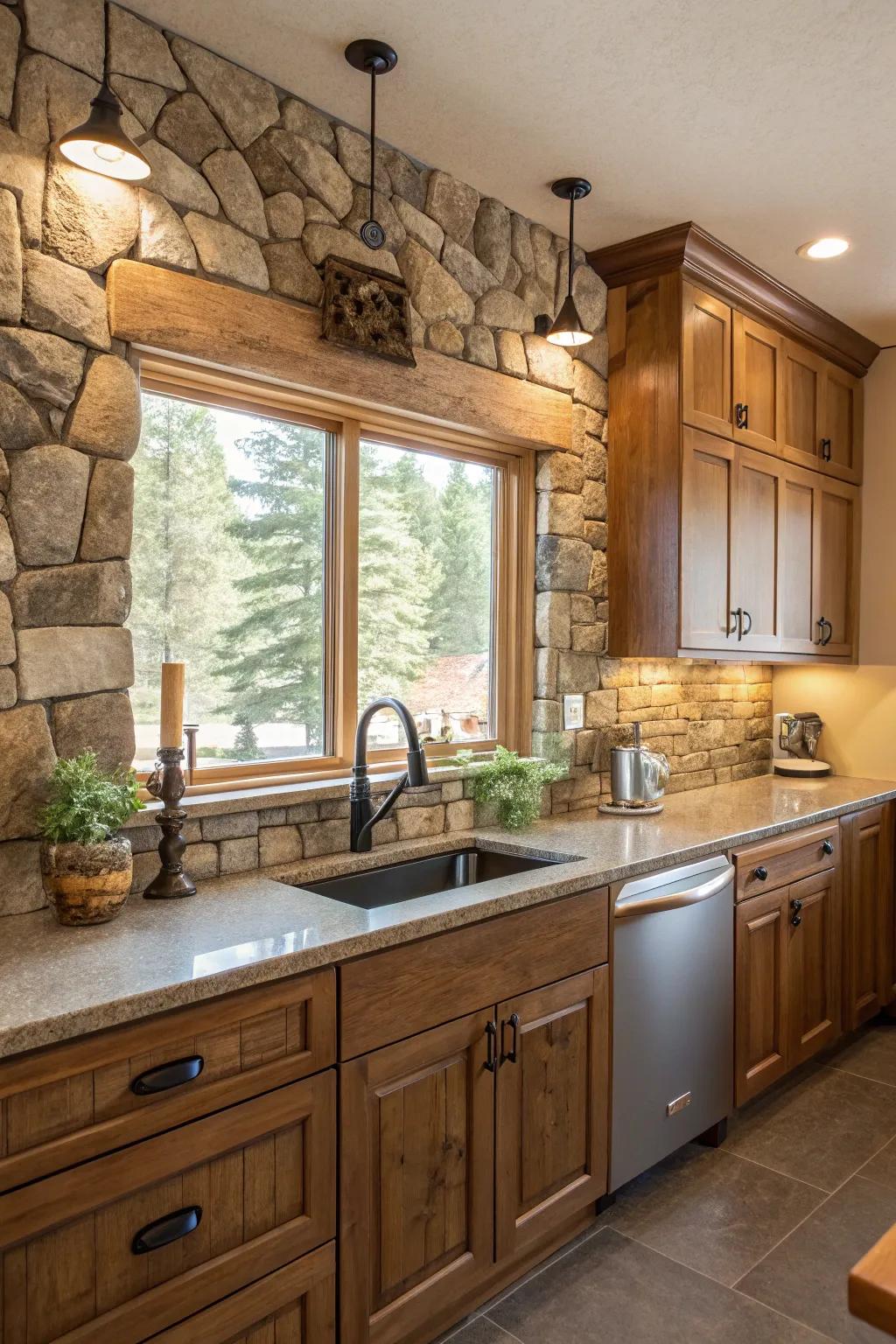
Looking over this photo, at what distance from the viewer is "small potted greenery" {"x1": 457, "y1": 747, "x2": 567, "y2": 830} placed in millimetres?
2720

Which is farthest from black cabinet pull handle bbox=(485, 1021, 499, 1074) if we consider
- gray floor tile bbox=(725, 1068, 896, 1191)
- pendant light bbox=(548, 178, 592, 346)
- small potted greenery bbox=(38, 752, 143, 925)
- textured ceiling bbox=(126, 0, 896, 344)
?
textured ceiling bbox=(126, 0, 896, 344)

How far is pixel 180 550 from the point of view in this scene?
7.36 feet

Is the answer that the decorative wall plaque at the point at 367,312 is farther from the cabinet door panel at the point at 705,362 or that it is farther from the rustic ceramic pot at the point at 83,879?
the rustic ceramic pot at the point at 83,879

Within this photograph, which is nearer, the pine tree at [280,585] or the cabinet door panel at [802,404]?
the pine tree at [280,585]

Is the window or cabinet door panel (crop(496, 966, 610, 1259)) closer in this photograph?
cabinet door panel (crop(496, 966, 610, 1259))

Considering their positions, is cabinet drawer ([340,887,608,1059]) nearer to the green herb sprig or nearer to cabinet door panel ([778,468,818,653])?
the green herb sprig

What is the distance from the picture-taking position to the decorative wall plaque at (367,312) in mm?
2318

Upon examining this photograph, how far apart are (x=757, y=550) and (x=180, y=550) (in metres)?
2.20

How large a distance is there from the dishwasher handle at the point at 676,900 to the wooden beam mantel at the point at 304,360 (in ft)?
4.72

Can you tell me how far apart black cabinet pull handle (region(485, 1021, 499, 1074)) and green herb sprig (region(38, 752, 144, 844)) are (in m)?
Result: 0.88

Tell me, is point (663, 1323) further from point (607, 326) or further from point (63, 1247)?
point (607, 326)

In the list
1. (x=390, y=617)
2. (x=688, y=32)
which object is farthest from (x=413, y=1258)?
(x=688, y=32)

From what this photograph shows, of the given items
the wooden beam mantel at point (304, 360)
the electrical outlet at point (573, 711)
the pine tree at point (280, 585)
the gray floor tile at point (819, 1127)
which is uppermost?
the wooden beam mantel at point (304, 360)

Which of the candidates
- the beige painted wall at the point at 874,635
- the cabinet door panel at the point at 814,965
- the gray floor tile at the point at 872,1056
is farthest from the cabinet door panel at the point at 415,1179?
the beige painted wall at the point at 874,635
